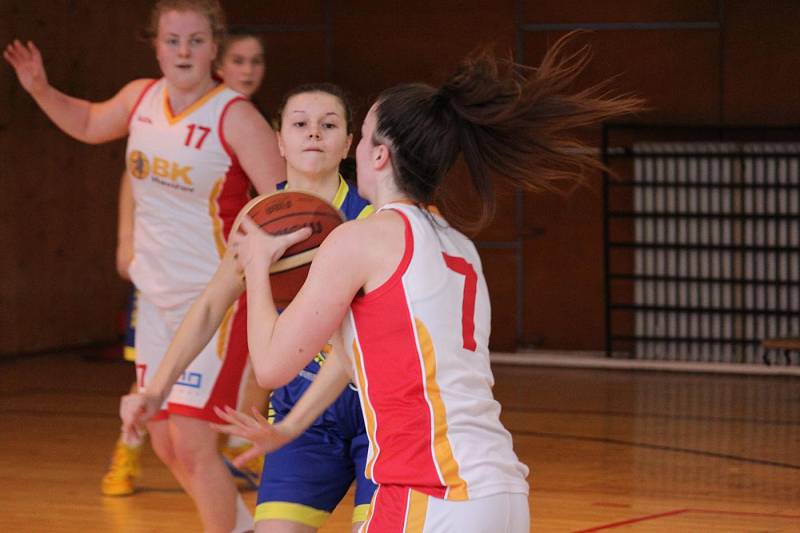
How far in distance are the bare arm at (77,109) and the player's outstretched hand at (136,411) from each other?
1.62 m

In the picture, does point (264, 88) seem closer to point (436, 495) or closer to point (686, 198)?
point (686, 198)

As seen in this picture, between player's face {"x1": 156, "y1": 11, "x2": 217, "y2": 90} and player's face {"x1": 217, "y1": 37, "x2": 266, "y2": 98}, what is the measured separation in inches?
70.7

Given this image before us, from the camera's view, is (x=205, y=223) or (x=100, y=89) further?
(x=100, y=89)

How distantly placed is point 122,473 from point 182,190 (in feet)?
6.22

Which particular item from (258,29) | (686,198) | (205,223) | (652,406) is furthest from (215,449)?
(258,29)

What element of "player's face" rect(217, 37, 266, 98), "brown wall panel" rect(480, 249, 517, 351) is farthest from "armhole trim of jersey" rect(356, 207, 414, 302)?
"brown wall panel" rect(480, 249, 517, 351)

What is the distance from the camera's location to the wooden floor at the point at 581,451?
524cm

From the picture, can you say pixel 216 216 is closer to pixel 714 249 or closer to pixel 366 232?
pixel 366 232

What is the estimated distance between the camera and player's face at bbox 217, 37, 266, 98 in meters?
6.13

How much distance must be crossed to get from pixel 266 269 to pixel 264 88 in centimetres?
820

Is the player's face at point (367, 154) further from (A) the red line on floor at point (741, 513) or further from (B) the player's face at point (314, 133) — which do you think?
(A) the red line on floor at point (741, 513)

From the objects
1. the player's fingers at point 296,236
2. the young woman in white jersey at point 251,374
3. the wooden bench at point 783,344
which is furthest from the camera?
the wooden bench at point 783,344

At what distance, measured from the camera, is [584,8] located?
9859 millimetres

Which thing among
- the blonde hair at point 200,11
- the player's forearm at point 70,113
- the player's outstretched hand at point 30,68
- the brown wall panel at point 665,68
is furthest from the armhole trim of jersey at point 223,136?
the brown wall panel at point 665,68
